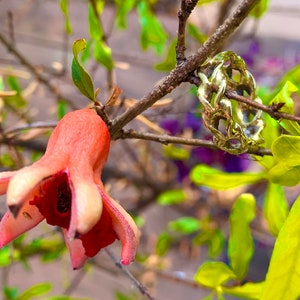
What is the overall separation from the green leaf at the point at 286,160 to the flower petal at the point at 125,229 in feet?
0.28

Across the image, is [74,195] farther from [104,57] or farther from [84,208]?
[104,57]

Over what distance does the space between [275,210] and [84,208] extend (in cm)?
23

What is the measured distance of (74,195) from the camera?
0.25m

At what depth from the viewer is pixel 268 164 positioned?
14.3 inches

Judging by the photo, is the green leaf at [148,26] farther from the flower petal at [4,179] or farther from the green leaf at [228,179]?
the flower petal at [4,179]

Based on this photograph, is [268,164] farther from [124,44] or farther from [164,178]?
[124,44]

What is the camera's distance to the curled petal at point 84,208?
237 mm

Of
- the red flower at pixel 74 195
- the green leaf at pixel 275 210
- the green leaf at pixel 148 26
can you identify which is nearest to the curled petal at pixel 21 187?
the red flower at pixel 74 195

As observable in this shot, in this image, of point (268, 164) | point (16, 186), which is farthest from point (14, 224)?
point (268, 164)

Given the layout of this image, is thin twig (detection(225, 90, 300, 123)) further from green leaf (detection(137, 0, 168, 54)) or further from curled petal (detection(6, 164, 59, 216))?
green leaf (detection(137, 0, 168, 54))

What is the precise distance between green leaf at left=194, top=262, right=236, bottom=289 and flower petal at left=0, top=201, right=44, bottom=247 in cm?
17

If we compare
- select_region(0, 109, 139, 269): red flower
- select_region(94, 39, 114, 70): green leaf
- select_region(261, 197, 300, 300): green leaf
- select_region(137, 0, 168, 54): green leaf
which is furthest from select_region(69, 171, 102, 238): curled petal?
select_region(137, 0, 168, 54): green leaf

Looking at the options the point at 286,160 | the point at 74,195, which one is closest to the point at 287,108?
the point at 286,160

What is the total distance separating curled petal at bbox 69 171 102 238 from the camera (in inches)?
9.3
